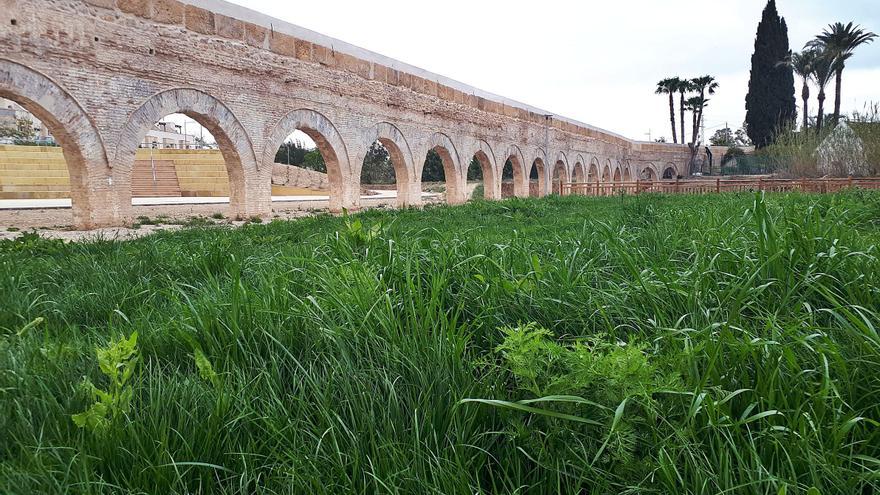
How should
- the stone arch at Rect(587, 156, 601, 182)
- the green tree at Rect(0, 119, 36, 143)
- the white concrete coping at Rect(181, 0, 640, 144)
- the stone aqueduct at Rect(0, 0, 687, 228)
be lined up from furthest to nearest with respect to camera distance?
the stone arch at Rect(587, 156, 601, 182)
the green tree at Rect(0, 119, 36, 143)
the white concrete coping at Rect(181, 0, 640, 144)
the stone aqueduct at Rect(0, 0, 687, 228)

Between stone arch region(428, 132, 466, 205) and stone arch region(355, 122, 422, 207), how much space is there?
6.02 ft

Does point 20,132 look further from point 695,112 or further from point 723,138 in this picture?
point 723,138

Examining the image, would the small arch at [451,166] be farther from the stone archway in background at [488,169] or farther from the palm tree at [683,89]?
the palm tree at [683,89]

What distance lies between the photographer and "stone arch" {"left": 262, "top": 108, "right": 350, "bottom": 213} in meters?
14.3

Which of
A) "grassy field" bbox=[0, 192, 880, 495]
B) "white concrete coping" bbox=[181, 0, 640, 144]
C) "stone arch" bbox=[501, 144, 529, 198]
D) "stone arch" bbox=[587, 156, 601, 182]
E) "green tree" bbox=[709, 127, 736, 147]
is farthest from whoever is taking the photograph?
"green tree" bbox=[709, 127, 736, 147]

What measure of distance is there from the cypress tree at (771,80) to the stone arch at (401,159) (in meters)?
32.3

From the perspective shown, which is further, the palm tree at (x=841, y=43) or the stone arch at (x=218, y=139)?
the palm tree at (x=841, y=43)

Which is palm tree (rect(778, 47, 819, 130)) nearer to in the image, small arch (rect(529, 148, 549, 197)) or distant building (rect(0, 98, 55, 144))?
small arch (rect(529, 148, 549, 197))

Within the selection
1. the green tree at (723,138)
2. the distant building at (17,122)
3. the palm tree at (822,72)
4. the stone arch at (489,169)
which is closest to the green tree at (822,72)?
the palm tree at (822,72)

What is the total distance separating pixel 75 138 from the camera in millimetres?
10102

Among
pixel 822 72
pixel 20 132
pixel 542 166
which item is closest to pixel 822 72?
pixel 822 72

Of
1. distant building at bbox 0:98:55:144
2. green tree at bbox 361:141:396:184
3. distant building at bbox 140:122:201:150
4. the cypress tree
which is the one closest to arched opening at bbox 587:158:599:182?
green tree at bbox 361:141:396:184

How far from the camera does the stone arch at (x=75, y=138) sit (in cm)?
924

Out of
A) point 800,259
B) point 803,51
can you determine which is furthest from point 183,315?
point 803,51
